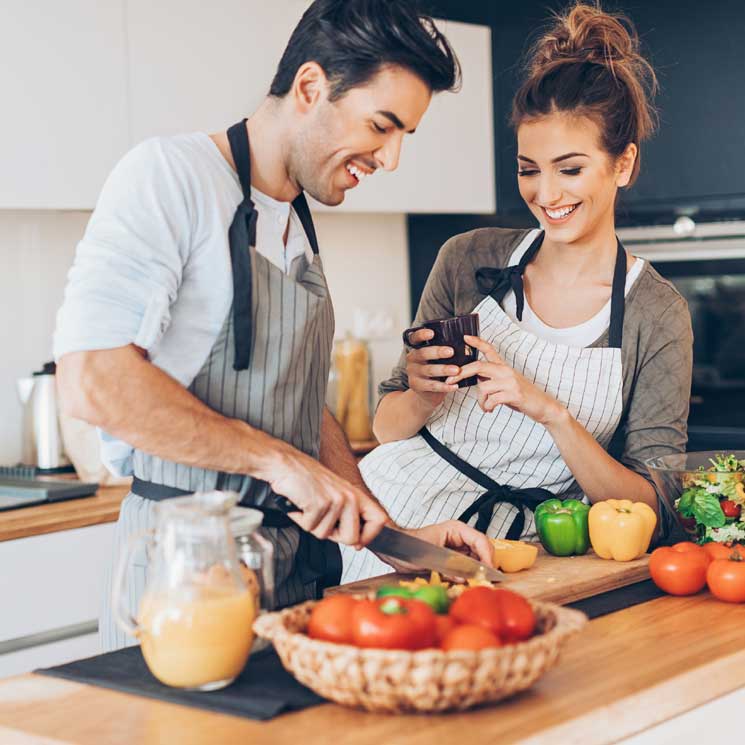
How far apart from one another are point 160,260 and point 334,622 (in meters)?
0.53

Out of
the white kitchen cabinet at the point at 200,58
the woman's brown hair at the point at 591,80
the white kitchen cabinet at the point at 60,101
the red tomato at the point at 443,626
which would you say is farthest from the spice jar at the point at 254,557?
the white kitchen cabinet at the point at 200,58

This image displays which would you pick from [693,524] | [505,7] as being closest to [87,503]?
[693,524]

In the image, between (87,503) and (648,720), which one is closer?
(648,720)

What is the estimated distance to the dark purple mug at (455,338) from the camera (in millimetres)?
1873

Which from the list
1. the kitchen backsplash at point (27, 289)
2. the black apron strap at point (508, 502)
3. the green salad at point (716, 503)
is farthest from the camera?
the kitchen backsplash at point (27, 289)

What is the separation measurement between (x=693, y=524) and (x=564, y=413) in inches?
10.8

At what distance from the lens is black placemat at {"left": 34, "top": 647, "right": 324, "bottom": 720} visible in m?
1.21

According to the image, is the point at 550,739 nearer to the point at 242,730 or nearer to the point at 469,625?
the point at 469,625

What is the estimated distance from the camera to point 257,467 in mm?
1464

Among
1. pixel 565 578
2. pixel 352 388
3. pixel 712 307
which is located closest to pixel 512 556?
pixel 565 578

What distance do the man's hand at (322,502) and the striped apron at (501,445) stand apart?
61cm

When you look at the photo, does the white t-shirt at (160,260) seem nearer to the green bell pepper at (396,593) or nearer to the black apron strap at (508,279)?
the green bell pepper at (396,593)

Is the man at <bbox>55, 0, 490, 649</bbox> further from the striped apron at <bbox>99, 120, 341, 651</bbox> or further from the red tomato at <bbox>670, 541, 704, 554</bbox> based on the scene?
the red tomato at <bbox>670, 541, 704, 554</bbox>

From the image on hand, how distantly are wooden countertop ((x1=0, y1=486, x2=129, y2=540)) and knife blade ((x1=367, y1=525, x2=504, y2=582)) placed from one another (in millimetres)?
1087
